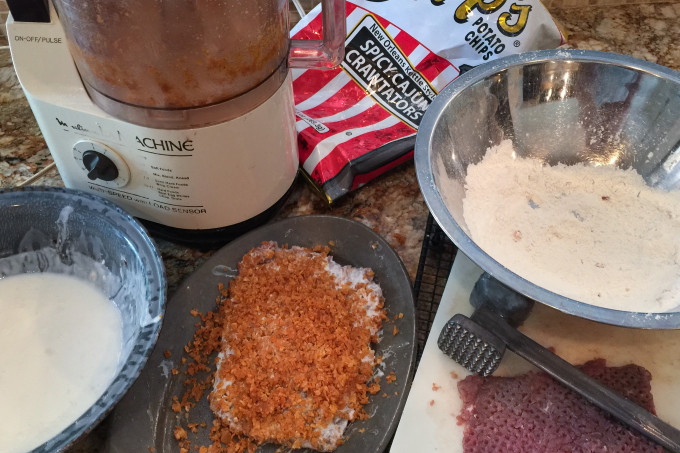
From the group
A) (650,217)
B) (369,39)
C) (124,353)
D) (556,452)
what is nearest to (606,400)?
(556,452)

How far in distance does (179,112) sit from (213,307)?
0.79ft

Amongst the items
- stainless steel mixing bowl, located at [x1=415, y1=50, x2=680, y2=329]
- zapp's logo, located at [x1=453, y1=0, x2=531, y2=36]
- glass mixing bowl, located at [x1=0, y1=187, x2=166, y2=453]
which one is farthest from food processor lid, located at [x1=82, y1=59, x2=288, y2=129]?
zapp's logo, located at [x1=453, y1=0, x2=531, y2=36]

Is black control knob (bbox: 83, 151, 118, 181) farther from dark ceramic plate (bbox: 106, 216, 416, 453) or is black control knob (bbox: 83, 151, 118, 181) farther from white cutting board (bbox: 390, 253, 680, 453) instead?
white cutting board (bbox: 390, 253, 680, 453)

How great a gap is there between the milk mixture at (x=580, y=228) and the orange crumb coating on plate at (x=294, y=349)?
0.17m

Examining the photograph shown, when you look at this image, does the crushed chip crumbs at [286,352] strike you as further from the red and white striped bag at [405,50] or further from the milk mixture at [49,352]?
the red and white striped bag at [405,50]

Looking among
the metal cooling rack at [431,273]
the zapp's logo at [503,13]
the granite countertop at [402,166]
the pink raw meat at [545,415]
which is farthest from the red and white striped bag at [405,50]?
the pink raw meat at [545,415]

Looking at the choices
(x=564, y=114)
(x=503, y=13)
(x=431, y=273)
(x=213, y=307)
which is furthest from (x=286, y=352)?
(x=503, y=13)

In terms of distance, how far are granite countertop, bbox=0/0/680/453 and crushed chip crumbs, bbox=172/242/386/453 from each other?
3.5 inches

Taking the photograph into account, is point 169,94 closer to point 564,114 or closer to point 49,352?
point 49,352

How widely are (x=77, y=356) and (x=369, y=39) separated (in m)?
0.63

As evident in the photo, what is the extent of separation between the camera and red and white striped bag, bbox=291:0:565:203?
89cm

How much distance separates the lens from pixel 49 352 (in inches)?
22.6

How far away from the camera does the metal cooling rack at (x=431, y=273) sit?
0.70m

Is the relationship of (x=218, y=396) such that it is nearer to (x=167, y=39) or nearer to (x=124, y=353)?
(x=124, y=353)
